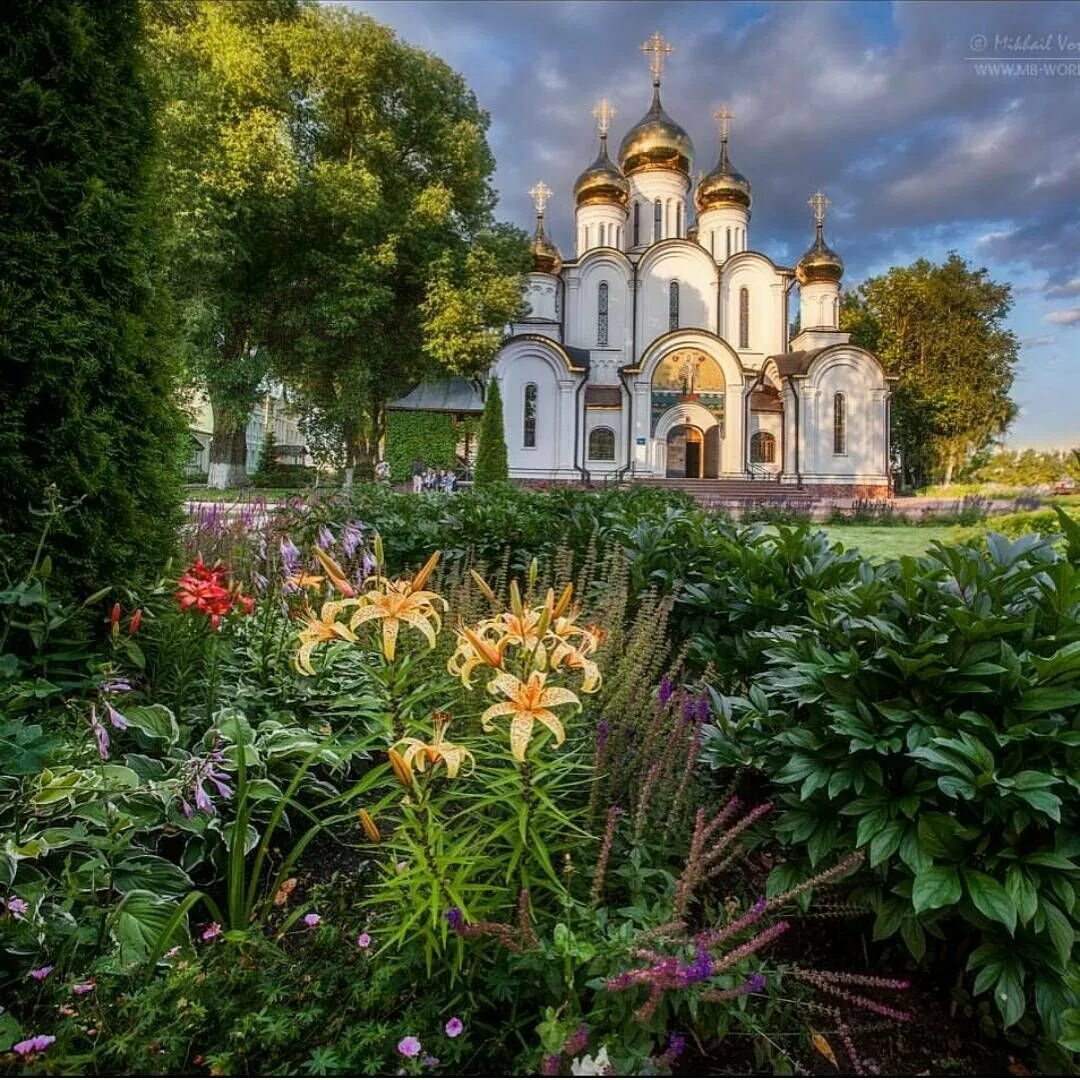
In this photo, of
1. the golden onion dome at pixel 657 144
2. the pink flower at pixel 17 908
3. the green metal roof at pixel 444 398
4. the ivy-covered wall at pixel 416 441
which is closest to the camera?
the pink flower at pixel 17 908

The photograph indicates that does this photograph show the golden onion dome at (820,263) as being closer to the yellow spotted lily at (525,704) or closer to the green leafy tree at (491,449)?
the green leafy tree at (491,449)

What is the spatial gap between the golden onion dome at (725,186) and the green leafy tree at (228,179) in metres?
18.0

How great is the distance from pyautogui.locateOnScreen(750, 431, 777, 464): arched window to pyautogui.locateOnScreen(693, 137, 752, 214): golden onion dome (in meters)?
10.8

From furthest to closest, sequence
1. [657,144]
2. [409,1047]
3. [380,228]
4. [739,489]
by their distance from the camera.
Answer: [657,144] < [739,489] < [380,228] < [409,1047]

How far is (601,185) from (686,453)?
12.1m

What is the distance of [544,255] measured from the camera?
28047 mm

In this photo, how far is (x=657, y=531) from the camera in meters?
3.68

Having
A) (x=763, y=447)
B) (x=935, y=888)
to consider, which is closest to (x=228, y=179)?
(x=935, y=888)

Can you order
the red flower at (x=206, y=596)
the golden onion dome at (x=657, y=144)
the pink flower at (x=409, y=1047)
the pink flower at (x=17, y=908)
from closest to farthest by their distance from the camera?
the pink flower at (x=409, y=1047)
the pink flower at (x=17, y=908)
the red flower at (x=206, y=596)
the golden onion dome at (x=657, y=144)

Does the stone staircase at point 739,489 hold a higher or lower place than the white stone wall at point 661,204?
lower

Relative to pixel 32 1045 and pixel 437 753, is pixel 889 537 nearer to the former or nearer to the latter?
pixel 437 753

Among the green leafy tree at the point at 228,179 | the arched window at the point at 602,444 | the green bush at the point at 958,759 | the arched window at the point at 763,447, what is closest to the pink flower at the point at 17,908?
the green bush at the point at 958,759

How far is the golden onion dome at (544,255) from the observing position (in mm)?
28000

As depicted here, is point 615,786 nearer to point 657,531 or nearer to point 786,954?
point 786,954
